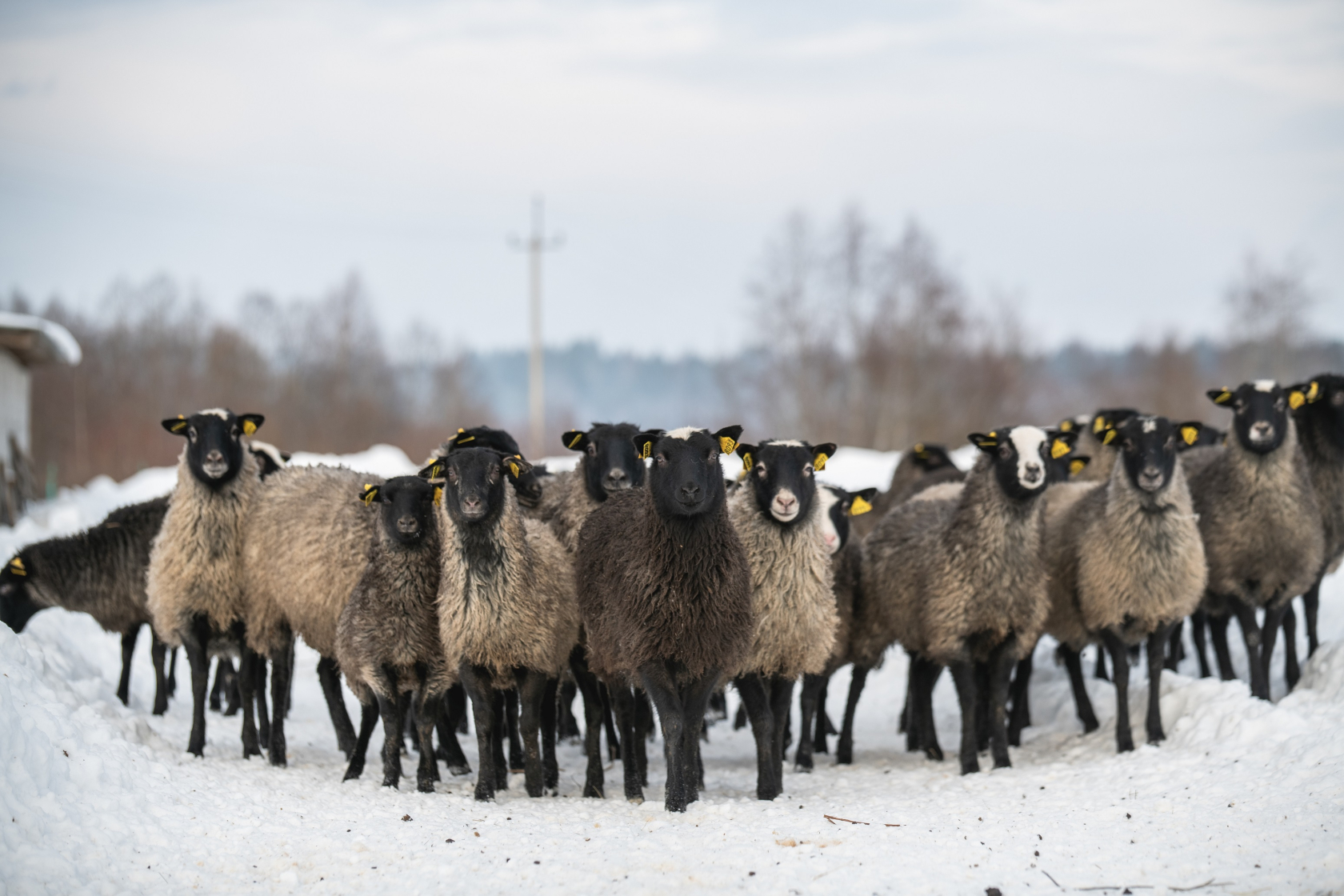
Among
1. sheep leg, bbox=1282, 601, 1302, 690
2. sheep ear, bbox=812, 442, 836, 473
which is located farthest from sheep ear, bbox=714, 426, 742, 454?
sheep leg, bbox=1282, 601, 1302, 690

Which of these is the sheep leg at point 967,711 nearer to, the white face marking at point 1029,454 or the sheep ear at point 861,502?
the white face marking at point 1029,454

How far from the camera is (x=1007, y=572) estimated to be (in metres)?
9.64

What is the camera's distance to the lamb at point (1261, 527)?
10.7 meters

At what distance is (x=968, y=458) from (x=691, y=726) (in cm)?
1877

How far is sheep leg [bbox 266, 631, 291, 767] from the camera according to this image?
365 inches

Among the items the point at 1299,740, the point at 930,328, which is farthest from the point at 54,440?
the point at 1299,740

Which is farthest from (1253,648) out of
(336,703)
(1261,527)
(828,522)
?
(336,703)

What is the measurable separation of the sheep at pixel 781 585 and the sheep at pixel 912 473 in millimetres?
5417

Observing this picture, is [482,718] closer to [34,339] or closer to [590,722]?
[590,722]

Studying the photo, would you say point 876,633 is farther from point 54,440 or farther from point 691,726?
point 54,440

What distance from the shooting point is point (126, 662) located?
38.6 feet

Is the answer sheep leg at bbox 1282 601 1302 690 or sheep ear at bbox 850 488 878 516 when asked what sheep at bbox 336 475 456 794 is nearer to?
sheep ear at bbox 850 488 878 516

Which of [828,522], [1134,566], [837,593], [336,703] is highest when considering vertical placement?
[828,522]

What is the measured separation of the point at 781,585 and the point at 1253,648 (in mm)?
4933
